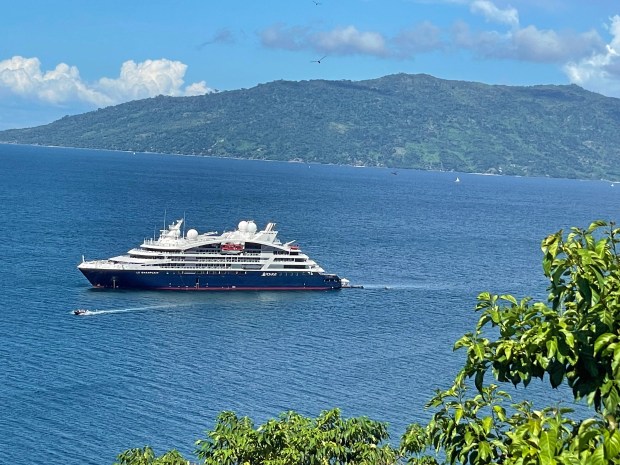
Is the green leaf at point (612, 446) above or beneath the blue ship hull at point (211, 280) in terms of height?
above

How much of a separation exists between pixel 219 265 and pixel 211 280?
90.3 inches

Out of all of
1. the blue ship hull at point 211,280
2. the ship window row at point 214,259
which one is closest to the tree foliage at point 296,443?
the blue ship hull at point 211,280

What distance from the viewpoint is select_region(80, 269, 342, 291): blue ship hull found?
99406mm

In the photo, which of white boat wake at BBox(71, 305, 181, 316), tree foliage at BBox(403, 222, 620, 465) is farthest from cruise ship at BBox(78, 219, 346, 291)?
tree foliage at BBox(403, 222, 620, 465)

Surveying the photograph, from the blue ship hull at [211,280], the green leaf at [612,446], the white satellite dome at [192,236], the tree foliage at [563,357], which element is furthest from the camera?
the white satellite dome at [192,236]

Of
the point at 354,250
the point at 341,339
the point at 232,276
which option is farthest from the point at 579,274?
the point at 354,250

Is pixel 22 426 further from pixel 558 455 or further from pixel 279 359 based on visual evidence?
pixel 558 455

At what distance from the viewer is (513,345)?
488 inches

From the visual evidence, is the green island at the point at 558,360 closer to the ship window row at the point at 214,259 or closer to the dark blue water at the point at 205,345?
the dark blue water at the point at 205,345

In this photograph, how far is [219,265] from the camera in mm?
105125

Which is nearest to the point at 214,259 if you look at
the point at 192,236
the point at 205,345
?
the point at 192,236

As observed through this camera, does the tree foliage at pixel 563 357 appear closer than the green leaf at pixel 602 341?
Yes

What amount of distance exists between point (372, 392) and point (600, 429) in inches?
1989

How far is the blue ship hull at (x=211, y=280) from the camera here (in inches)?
3914
